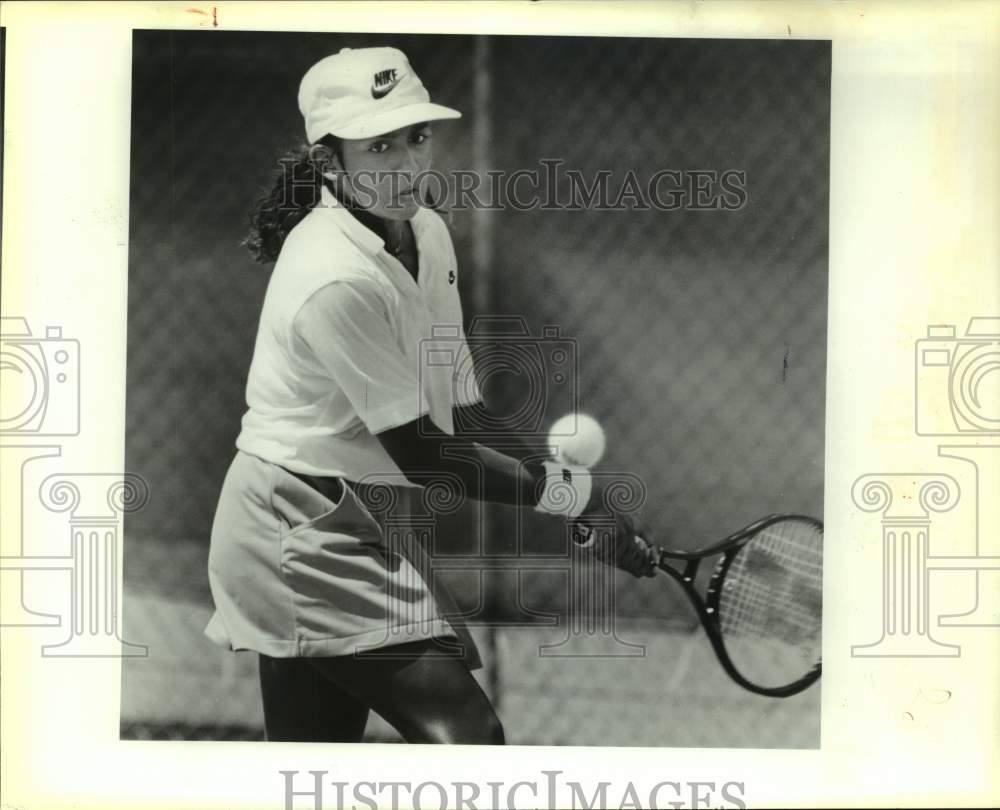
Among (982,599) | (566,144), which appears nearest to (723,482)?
(982,599)

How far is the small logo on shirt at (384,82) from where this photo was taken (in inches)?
104

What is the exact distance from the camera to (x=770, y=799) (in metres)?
2.70

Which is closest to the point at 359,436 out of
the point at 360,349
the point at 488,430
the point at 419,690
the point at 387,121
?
the point at 360,349

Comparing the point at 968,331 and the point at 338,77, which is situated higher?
the point at 338,77

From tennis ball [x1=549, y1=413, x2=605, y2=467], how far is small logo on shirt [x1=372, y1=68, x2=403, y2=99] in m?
0.91

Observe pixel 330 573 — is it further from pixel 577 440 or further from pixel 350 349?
pixel 577 440

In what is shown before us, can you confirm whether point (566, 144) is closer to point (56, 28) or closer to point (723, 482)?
point (723, 482)

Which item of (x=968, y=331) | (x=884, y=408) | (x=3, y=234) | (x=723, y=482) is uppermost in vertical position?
(x=3, y=234)

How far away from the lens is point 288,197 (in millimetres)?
2662

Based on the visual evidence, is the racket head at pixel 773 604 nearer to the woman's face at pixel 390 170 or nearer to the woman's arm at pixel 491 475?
the woman's arm at pixel 491 475

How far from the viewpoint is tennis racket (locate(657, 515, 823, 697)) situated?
270 centimetres

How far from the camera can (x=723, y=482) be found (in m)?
2.69

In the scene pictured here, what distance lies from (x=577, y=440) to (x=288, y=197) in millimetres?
928

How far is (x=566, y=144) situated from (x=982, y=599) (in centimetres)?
153
